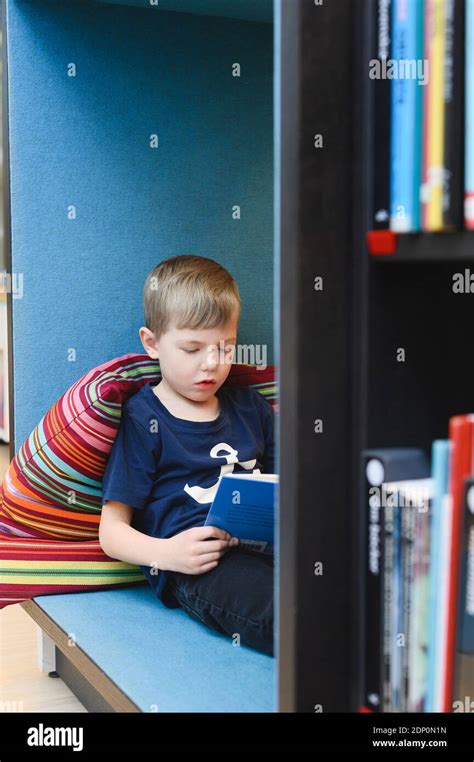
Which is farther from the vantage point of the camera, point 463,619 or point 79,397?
point 79,397

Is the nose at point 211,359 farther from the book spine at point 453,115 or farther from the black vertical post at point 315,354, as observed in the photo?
the book spine at point 453,115

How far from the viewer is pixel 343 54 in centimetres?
72

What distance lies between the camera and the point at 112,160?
5.29 ft

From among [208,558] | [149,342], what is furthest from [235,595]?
[149,342]

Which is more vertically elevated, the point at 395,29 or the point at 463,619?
the point at 395,29

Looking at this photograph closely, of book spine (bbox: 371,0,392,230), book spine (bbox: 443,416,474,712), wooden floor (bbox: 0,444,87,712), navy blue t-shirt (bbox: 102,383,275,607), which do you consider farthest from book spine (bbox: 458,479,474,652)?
wooden floor (bbox: 0,444,87,712)

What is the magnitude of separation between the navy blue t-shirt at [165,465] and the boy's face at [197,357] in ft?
0.17

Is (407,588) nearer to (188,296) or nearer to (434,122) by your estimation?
(434,122)

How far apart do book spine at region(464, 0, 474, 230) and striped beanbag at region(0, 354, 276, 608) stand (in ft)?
2.83

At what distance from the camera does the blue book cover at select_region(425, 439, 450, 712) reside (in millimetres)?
659

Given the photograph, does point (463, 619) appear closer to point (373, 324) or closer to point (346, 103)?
point (373, 324)

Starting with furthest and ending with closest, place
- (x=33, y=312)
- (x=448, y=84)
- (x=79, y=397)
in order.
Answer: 1. (x=33, y=312)
2. (x=79, y=397)
3. (x=448, y=84)

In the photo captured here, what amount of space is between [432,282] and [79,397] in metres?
0.80
